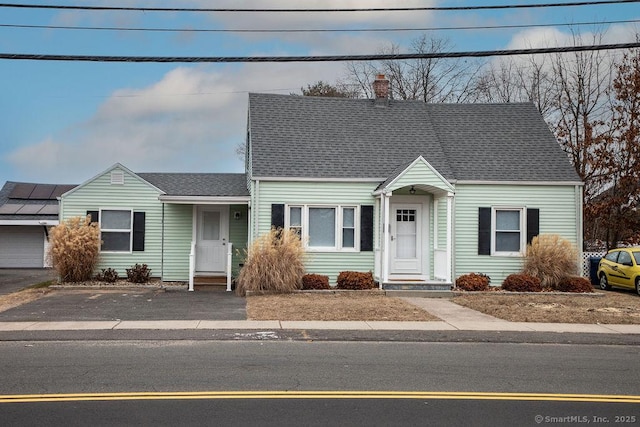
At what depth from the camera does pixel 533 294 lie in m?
18.4

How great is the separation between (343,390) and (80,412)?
2.84 metres

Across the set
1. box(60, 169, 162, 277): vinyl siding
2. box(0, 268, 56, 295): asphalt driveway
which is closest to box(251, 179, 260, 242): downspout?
box(60, 169, 162, 277): vinyl siding

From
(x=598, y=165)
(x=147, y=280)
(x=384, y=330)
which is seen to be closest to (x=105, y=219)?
(x=147, y=280)

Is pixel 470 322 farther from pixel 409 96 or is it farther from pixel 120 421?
pixel 409 96

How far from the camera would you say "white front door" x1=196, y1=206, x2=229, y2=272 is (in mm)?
20906

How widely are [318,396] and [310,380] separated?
0.82 m

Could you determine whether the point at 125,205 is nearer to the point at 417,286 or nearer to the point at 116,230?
the point at 116,230

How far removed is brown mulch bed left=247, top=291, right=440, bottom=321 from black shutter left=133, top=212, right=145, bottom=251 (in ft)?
17.2

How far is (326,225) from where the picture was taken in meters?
19.8

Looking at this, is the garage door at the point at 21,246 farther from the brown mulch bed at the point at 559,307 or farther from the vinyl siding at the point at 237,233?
the brown mulch bed at the point at 559,307

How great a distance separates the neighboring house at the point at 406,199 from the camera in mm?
19453

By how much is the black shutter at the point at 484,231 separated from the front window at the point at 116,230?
1112cm

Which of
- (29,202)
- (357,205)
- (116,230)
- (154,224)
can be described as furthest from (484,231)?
(29,202)

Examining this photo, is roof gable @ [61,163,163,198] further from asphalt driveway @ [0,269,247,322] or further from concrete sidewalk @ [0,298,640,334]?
concrete sidewalk @ [0,298,640,334]
